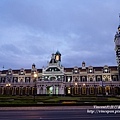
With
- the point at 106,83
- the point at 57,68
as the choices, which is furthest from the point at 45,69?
the point at 106,83

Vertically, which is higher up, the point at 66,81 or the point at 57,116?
the point at 66,81

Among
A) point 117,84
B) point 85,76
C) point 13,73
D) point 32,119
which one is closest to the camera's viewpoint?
point 32,119

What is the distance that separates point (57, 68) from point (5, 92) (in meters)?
30.0

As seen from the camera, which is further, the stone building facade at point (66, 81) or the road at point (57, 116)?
the stone building facade at point (66, 81)

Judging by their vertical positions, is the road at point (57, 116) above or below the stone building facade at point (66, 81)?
below

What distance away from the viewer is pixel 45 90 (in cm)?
8375

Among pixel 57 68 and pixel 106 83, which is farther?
pixel 57 68

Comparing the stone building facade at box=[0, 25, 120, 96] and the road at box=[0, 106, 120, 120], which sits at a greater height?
the stone building facade at box=[0, 25, 120, 96]

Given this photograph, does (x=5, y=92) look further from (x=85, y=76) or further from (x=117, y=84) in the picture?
(x=117, y=84)

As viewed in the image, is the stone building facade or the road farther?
the stone building facade

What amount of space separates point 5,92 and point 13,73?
10.8m

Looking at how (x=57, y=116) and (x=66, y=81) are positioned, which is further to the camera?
(x=66, y=81)

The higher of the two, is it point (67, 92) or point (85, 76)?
point (85, 76)

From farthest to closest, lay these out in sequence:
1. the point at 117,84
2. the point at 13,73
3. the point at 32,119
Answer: the point at 13,73
the point at 117,84
the point at 32,119
